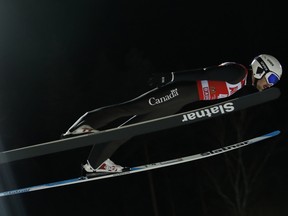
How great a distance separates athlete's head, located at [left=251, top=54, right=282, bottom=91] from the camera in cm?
386

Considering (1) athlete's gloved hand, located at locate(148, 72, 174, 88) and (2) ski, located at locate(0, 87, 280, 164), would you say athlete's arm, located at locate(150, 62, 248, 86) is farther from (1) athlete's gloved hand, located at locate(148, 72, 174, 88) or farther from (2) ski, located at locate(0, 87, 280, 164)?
(2) ski, located at locate(0, 87, 280, 164)

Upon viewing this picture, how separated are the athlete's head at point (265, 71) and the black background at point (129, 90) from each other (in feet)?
23.1


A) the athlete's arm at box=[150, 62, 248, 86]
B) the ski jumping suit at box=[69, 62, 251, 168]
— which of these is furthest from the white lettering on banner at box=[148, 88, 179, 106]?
the athlete's arm at box=[150, 62, 248, 86]

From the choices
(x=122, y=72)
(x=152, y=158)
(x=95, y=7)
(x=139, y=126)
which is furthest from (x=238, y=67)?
(x=95, y=7)

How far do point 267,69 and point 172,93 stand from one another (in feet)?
2.75

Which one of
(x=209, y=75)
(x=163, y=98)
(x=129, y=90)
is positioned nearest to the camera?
(x=209, y=75)

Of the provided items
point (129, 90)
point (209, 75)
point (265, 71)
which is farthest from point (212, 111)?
point (129, 90)

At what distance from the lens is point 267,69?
386 centimetres

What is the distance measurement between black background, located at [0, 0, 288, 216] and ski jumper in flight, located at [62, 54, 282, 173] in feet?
22.9

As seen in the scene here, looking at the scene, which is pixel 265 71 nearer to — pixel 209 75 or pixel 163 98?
pixel 209 75

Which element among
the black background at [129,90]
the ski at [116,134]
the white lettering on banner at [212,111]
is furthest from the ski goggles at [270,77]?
the black background at [129,90]

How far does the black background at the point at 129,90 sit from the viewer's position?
11.5 m

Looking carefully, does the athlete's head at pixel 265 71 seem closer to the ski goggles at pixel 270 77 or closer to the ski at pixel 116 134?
the ski goggles at pixel 270 77

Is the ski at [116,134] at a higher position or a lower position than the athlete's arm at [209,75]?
A: lower
